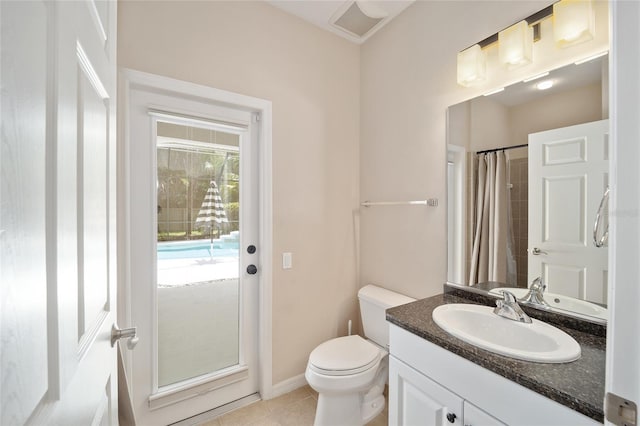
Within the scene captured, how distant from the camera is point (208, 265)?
1816mm

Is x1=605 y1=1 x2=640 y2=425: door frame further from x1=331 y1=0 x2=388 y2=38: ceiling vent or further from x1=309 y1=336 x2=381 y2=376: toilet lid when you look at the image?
x1=331 y1=0 x2=388 y2=38: ceiling vent

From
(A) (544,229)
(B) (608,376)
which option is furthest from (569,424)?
(A) (544,229)

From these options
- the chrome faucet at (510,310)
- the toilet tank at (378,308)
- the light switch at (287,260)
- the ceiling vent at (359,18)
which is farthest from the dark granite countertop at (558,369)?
the ceiling vent at (359,18)

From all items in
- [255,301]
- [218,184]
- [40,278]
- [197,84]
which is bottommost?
[255,301]

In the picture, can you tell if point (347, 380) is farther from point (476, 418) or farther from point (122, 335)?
point (122, 335)

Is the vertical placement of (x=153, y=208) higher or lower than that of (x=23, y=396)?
higher

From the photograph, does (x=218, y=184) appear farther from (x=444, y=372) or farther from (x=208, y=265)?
(x=444, y=372)

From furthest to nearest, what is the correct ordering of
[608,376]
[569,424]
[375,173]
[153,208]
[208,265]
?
[375,173] < [208,265] < [153,208] < [569,424] < [608,376]

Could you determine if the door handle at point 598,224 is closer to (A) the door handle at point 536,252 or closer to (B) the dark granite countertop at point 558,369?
(A) the door handle at point 536,252

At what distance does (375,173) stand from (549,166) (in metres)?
1.12

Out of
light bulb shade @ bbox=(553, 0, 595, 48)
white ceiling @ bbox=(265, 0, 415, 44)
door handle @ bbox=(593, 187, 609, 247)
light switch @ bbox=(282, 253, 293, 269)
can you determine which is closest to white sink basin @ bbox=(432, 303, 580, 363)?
door handle @ bbox=(593, 187, 609, 247)

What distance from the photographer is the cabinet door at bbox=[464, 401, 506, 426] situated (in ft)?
2.92

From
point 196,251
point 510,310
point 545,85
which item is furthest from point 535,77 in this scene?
point 196,251

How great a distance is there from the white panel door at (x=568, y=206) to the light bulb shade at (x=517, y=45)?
14.4 inches
